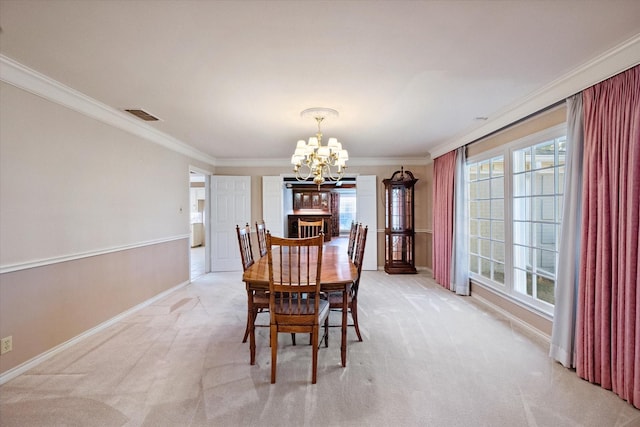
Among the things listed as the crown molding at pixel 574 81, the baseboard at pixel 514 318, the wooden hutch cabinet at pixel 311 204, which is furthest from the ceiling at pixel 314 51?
the wooden hutch cabinet at pixel 311 204

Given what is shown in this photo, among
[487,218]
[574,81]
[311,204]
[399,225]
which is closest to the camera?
[574,81]

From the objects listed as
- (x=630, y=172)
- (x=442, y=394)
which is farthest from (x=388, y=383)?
(x=630, y=172)

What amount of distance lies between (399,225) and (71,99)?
5221 millimetres

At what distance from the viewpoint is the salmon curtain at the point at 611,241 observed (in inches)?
73.8

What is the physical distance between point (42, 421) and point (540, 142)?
456 centimetres

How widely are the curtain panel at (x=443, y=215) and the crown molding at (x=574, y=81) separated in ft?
3.65

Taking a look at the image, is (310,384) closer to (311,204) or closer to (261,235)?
(261,235)

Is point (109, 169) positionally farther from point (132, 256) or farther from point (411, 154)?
point (411, 154)

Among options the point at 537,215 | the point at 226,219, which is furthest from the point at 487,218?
the point at 226,219

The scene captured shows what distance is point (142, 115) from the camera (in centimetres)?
334

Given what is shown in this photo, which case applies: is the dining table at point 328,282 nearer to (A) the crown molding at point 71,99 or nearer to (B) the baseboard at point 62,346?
(B) the baseboard at point 62,346

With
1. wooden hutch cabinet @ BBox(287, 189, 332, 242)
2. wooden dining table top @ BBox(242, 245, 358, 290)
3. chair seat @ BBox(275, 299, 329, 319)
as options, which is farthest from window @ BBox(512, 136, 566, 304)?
wooden hutch cabinet @ BBox(287, 189, 332, 242)

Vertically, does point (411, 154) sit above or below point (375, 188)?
above

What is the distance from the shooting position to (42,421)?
174 centimetres
